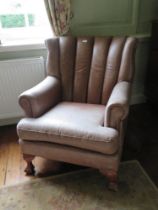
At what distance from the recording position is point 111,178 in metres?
1.52

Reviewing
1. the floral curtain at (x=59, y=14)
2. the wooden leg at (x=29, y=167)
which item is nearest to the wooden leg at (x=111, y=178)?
the wooden leg at (x=29, y=167)

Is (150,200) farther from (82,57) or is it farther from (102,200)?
(82,57)

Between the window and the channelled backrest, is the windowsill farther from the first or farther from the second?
the channelled backrest

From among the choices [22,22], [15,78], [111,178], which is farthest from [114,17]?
[111,178]

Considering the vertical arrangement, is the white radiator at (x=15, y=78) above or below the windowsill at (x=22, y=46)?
below

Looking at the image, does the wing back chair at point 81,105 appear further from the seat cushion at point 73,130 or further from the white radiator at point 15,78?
the white radiator at point 15,78

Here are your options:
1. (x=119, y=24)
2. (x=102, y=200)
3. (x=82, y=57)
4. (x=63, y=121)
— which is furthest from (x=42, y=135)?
(x=119, y=24)

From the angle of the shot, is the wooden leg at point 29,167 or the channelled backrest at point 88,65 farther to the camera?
the channelled backrest at point 88,65

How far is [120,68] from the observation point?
6.00 ft

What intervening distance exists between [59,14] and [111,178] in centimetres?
151

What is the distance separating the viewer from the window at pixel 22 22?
85.8 inches

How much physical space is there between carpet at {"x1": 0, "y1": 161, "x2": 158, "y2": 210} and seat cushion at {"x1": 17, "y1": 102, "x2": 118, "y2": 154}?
1.12ft

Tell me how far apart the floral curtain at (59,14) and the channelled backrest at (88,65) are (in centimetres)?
16

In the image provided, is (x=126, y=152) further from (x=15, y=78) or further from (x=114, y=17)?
(x=114, y=17)
